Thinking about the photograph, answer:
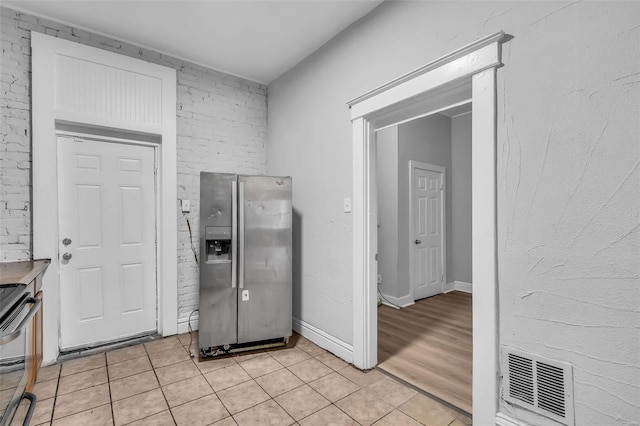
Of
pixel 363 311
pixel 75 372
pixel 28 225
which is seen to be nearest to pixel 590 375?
pixel 363 311

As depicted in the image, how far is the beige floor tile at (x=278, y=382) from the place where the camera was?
2.11 metres

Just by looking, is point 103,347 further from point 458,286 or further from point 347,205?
point 458,286

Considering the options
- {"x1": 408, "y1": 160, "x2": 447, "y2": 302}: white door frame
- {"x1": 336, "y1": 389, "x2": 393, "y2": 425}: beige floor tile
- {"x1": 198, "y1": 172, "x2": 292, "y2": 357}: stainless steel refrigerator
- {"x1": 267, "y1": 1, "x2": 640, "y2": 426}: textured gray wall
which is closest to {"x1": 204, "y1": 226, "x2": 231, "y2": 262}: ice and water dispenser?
{"x1": 198, "y1": 172, "x2": 292, "y2": 357}: stainless steel refrigerator

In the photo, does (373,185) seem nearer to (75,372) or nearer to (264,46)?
(264,46)

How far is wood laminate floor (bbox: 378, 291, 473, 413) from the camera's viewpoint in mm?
2162

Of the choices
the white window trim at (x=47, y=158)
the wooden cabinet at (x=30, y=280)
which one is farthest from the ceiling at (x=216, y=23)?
the wooden cabinet at (x=30, y=280)

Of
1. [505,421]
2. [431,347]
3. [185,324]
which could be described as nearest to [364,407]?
[505,421]

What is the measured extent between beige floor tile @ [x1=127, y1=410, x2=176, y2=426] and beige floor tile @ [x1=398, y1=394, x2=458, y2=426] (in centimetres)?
141

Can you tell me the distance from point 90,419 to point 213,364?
2.77 ft

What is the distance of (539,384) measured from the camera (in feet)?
4.78

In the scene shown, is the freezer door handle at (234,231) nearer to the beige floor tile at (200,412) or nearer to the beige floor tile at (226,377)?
the beige floor tile at (226,377)

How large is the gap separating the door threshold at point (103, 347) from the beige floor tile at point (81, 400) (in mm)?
648

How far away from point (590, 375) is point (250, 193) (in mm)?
2471

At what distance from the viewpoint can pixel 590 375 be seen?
132 cm
